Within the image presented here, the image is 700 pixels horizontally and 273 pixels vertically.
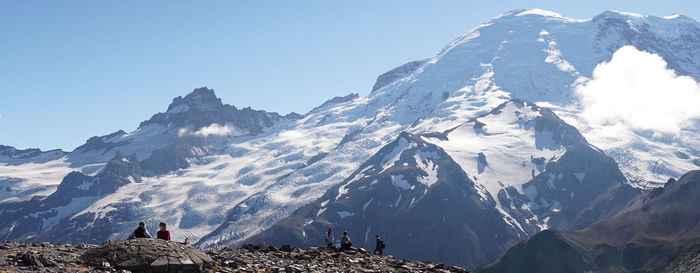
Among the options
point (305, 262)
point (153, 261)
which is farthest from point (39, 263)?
point (305, 262)

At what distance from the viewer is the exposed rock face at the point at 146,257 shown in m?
33.4

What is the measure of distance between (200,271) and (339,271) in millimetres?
Answer: 9798

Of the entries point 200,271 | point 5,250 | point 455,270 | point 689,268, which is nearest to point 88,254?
point 200,271

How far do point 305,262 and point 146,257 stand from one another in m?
13.8

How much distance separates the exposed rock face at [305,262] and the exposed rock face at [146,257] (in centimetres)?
298

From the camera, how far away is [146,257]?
111 feet

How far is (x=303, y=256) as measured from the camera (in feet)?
160

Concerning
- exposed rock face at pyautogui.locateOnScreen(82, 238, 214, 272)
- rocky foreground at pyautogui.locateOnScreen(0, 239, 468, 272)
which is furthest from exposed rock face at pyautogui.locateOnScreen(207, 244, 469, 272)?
exposed rock face at pyautogui.locateOnScreen(82, 238, 214, 272)

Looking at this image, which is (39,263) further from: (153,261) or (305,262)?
(305,262)

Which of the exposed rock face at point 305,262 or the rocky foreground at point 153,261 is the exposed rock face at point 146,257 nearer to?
the rocky foreground at point 153,261

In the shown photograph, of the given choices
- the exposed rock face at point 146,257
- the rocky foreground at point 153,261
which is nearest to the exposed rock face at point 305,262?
the rocky foreground at point 153,261

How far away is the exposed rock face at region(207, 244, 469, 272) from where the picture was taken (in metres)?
40.0

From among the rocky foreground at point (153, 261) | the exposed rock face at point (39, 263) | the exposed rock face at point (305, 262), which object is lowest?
the exposed rock face at point (305, 262)

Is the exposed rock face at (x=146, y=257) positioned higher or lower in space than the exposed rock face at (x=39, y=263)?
lower
